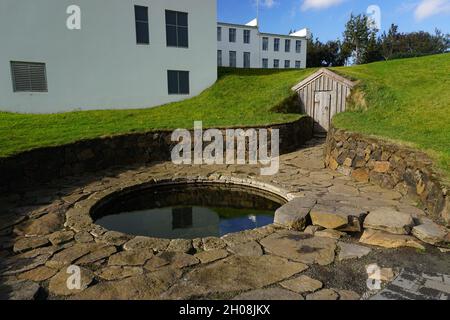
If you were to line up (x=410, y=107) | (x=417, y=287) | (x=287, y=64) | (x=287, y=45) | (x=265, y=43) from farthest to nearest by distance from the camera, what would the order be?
(x=287, y=64)
(x=287, y=45)
(x=265, y=43)
(x=410, y=107)
(x=417, y=287)

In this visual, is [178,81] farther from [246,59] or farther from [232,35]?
[246,59]

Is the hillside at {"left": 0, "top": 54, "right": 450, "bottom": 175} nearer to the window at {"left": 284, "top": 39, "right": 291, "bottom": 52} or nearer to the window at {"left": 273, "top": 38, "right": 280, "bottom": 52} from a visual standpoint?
the window at {"left": 273, "top": 38, "right": 280, "bottom": 52}

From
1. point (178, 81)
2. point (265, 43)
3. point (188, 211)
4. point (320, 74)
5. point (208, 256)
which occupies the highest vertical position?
point (265, 43)

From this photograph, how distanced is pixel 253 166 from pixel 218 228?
315cm

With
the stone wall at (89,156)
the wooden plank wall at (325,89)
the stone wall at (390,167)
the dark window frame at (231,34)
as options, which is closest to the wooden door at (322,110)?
the wooden plank wall at (325,89)

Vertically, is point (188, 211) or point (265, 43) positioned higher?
point (265, 43)

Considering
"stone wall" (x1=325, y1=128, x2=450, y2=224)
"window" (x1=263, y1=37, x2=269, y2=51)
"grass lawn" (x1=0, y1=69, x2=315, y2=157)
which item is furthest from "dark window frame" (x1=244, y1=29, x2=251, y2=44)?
"stone wall" (x1=325, y1=128, x2=450, y2=224)

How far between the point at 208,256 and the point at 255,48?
33398 mm

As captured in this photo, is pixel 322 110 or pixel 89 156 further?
pixel 322 110

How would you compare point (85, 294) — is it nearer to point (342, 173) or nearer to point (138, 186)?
point (138, 186)

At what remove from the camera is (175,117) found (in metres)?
11.3

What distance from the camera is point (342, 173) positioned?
6988 mm

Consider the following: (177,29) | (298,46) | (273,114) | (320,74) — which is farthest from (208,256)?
(298,46)
